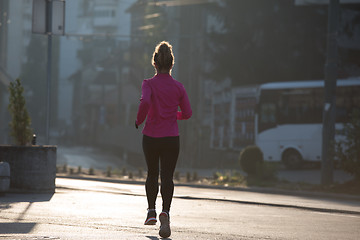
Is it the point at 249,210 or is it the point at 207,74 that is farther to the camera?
the point at 207,74

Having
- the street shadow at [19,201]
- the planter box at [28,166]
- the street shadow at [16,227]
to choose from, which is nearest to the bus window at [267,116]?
the planter box at [28,166]

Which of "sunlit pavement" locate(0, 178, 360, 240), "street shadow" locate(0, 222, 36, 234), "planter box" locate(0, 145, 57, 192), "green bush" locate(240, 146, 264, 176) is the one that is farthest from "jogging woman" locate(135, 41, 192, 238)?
"green bush" locate(240, 146, 264, 176)

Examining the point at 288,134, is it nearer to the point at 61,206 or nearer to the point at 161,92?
the point at 61,206

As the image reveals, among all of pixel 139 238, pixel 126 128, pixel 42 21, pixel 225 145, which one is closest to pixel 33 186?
pixel 42 21

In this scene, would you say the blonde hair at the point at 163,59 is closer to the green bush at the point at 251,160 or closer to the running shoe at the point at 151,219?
the running shoe at the point at 151,219

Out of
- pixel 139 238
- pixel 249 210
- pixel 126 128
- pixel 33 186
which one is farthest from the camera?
pixel 126 128

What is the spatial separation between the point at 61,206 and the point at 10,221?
212 cm

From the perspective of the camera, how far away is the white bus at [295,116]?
28.3m

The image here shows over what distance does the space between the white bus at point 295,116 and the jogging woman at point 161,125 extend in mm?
22005

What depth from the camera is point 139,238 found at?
657 cm

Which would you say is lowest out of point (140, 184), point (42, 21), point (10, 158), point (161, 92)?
point (140, 184)

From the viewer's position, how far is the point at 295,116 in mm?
29453

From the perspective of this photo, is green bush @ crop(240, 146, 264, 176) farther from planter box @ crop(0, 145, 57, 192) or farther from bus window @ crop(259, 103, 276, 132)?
planter box @ crop(0, 145, 57, 192)

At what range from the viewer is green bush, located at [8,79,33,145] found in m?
13.0
